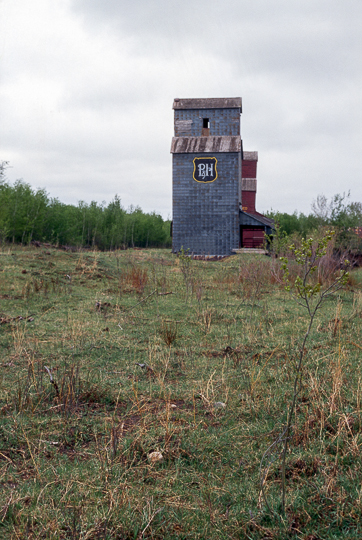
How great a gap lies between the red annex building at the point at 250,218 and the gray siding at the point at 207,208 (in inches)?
43.1

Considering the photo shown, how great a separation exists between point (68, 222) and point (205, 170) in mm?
19622

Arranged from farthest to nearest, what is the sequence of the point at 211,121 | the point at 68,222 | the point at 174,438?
the point at 68,222, the point at 211,121, the point at 174,438

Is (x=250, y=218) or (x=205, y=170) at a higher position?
(x=205, y=170)

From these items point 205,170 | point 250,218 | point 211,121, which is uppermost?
point 211,121

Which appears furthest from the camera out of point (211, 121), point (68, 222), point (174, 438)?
point (68, 222)

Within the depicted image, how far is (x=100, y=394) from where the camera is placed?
16.0ft

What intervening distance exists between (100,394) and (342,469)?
260 centimetres

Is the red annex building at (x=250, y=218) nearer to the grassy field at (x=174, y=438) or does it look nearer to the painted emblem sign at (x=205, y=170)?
the painted emblem sign at (x=205, y=170)

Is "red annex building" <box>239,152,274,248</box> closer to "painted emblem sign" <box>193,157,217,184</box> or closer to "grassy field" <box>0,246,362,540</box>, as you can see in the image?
"painted emblem sign" <box>193,157,217,184</box>

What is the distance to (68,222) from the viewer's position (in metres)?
44.1

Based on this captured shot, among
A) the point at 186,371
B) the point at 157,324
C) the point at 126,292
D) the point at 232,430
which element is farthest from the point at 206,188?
the point at 232,430

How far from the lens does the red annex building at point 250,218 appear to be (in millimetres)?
29297

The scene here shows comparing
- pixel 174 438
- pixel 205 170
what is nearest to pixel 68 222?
pixel 205 170

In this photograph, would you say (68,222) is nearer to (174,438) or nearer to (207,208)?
(207,208)
